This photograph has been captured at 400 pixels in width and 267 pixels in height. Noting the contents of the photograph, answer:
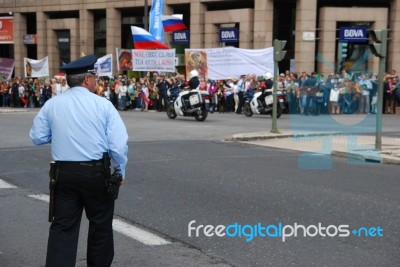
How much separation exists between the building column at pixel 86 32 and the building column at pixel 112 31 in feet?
6.70

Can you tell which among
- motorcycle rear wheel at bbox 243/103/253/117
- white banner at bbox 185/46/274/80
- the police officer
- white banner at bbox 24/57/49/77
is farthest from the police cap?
white banner at bbox 24/57/49/77

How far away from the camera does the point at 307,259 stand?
5.45 metres

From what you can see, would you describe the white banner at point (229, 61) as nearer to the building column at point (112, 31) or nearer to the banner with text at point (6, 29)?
the building column at point (112, 31)

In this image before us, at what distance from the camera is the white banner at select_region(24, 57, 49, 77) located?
34.4 meters

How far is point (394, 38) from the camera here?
108ft

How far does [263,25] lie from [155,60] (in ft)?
22.5

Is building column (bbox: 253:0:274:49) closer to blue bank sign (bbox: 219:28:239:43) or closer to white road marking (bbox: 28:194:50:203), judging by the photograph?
blue bank sign (bbox: 219:28:239:43)

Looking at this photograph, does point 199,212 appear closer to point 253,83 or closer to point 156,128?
point 156,128

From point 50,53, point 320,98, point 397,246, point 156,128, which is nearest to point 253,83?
point 320,98

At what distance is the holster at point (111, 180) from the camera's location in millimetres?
4527

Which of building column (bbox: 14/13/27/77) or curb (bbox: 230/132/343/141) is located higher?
building column (bbox: 14/13/27/77)

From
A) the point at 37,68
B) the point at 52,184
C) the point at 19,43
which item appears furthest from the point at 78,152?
the point at 19,43

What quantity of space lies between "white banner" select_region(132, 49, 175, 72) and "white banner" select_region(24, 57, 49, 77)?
6616 millimetres

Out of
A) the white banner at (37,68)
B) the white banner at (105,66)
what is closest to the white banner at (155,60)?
the white banner at (105,66)
